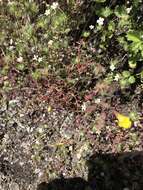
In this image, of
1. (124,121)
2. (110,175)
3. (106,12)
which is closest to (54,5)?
(106,12)

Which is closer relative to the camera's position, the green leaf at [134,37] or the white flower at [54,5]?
the green leaf at [134,37]

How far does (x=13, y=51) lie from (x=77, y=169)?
3.99 ft

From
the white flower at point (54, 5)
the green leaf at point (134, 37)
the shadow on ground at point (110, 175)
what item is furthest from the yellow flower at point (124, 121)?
the white flower at point (54, 5)

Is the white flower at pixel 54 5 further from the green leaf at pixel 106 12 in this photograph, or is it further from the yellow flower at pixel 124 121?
the yellow flower at pixel 124 121

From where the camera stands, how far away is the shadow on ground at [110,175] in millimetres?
3566

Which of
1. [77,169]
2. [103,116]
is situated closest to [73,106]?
[103,116]

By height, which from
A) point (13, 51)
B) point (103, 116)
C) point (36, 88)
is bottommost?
point (103, 116)

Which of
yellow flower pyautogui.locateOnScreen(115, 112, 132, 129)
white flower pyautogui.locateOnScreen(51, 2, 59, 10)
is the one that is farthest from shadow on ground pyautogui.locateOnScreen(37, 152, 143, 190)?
white flower pyautogui.locateOnScreen(51, 2, 59, 10)

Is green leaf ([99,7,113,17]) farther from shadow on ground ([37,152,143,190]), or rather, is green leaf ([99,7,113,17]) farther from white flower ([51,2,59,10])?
shadow on ground ([37,152,143,190])

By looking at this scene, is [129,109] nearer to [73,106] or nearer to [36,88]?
[73,106]

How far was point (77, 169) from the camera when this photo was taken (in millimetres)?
3666

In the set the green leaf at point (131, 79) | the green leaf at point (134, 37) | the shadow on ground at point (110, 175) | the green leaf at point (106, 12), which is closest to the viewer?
the green leaf at point (134, 37)

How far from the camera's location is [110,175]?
3611mm

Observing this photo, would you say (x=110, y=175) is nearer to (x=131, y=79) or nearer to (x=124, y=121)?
(x=124, y=121)
